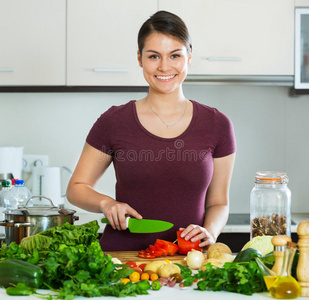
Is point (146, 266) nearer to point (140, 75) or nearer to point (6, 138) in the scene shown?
point (140, 75)

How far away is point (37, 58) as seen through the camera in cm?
291

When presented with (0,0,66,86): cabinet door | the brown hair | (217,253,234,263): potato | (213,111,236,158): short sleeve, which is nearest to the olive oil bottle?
(217,253,234,263): potato

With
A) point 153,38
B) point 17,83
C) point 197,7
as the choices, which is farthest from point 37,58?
point 153,38

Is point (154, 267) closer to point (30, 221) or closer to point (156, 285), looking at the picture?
point (156, 285)

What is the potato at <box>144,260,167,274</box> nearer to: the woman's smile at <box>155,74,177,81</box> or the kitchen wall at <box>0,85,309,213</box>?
the woman's smile at <box>155,74,177,81</box>

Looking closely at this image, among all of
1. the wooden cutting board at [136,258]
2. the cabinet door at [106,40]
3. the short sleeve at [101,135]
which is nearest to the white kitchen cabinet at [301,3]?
the cabinet door at [106,40]

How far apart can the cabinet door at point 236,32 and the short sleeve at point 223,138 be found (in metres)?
1.04

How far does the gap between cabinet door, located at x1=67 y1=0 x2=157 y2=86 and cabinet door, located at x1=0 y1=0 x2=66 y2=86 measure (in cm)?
6

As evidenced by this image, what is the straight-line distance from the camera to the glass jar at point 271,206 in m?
1.59

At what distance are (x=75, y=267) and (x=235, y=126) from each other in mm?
2151

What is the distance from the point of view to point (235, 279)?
1.22 m

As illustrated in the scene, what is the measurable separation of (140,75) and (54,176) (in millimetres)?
736

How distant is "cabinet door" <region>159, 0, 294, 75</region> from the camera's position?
289 centimetres

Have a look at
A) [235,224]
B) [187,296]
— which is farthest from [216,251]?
[235,224]
